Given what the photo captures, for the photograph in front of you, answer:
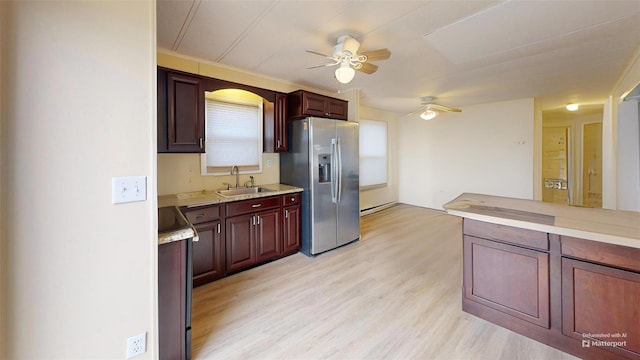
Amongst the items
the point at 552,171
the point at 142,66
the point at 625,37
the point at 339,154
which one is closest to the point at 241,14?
the point at 142,66

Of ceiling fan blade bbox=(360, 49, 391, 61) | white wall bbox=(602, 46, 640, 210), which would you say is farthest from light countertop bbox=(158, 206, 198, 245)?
white wall bbox=(602, 46, 640, 210)

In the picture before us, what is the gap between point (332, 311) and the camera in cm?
229

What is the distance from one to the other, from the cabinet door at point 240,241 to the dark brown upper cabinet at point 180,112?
0.91m

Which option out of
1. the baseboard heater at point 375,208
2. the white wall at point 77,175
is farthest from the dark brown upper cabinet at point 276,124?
the baseboard heater at point 375,208

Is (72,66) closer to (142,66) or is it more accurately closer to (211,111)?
(142,66)

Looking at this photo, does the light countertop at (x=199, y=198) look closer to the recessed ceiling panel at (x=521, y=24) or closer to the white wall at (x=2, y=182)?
the white wall at (x=2, y=182)

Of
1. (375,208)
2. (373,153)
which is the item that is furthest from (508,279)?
(373,153)

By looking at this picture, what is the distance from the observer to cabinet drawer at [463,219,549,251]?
185cm

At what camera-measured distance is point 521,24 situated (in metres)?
2.15

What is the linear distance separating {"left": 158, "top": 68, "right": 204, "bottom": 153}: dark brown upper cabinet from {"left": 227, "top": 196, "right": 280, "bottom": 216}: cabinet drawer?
72 cm

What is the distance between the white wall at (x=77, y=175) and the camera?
3.68 feet

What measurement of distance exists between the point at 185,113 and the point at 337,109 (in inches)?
81.1

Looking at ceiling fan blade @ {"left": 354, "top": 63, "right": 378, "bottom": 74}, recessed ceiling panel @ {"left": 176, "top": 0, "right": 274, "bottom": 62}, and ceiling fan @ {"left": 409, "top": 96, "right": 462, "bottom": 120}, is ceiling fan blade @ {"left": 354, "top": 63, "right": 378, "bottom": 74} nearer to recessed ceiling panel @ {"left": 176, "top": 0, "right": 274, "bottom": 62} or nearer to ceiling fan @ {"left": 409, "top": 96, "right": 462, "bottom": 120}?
recessed ceiling panel @ {"left": 176, "top": 0, "right": 274, "bottom": 62}

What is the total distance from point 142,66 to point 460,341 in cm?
277
